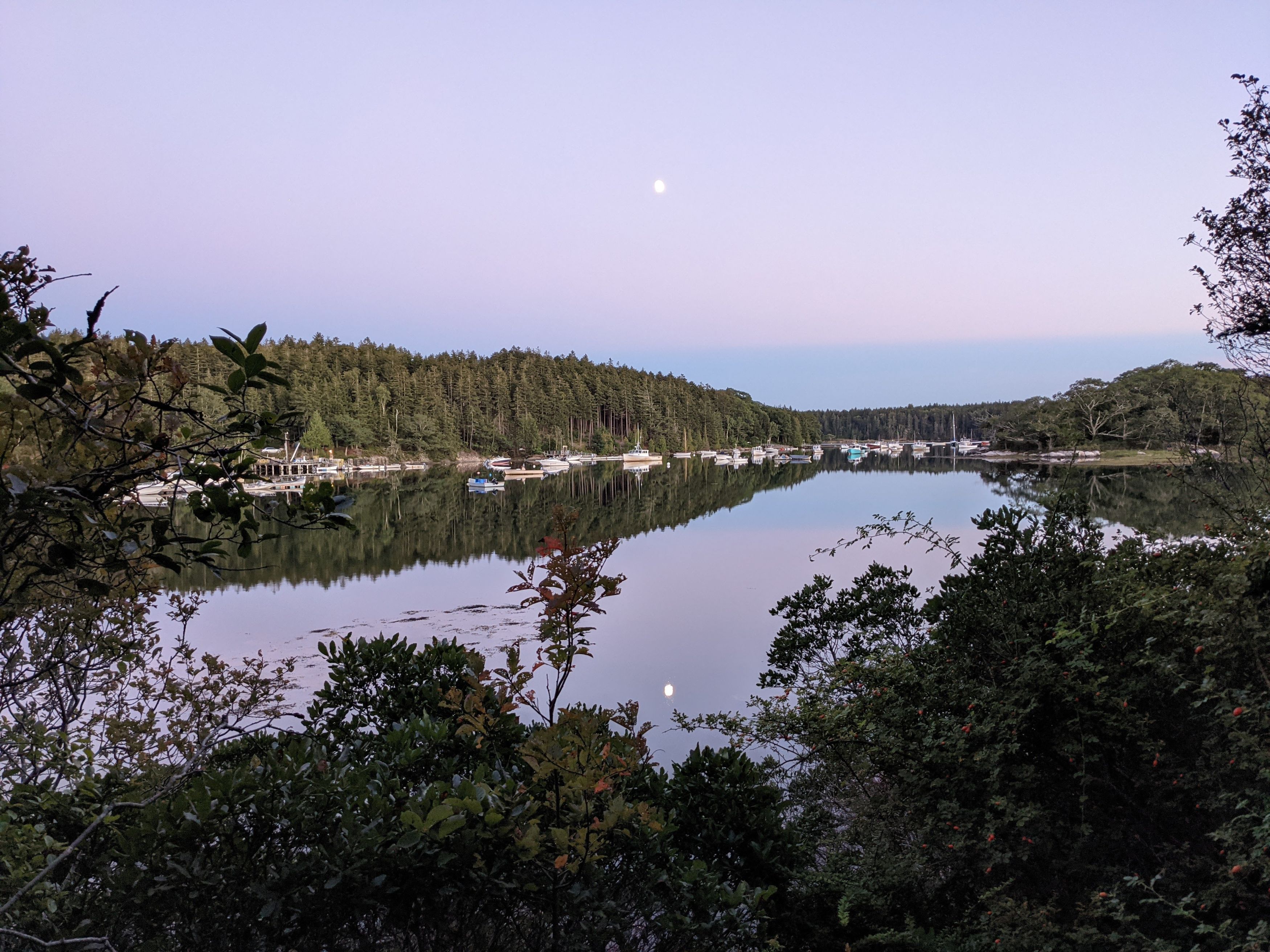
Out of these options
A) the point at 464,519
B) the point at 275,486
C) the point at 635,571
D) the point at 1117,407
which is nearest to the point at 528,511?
the point at 464,519

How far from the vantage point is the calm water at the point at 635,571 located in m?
13.3

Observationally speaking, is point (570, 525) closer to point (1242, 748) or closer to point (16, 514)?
point (16, 514)

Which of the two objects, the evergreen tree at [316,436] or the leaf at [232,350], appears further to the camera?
the evergreen tree at [316,436]

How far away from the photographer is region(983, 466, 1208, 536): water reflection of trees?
5355 millimetres

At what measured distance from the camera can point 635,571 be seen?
79.2 feet

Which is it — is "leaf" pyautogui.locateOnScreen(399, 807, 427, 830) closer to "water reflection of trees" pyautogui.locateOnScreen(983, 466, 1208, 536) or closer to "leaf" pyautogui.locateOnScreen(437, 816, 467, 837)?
"leaf" pyautogui.locateOnScreen(437, 816, 467, 837)

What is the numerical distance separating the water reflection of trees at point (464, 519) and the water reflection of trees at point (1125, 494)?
3.61 m

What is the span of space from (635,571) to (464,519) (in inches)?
609

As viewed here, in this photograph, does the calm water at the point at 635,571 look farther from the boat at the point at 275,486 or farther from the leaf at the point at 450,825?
the boat at the point at 275,486

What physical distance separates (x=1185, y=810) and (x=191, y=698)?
591 centimetres

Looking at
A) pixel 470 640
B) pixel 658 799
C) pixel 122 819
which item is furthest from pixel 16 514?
pixel 470 640

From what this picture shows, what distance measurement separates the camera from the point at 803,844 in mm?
3625

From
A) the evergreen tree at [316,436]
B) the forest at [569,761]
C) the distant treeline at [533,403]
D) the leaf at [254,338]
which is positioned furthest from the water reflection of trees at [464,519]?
the distant treeline at [533,403]

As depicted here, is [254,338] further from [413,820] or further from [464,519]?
[464,519]
